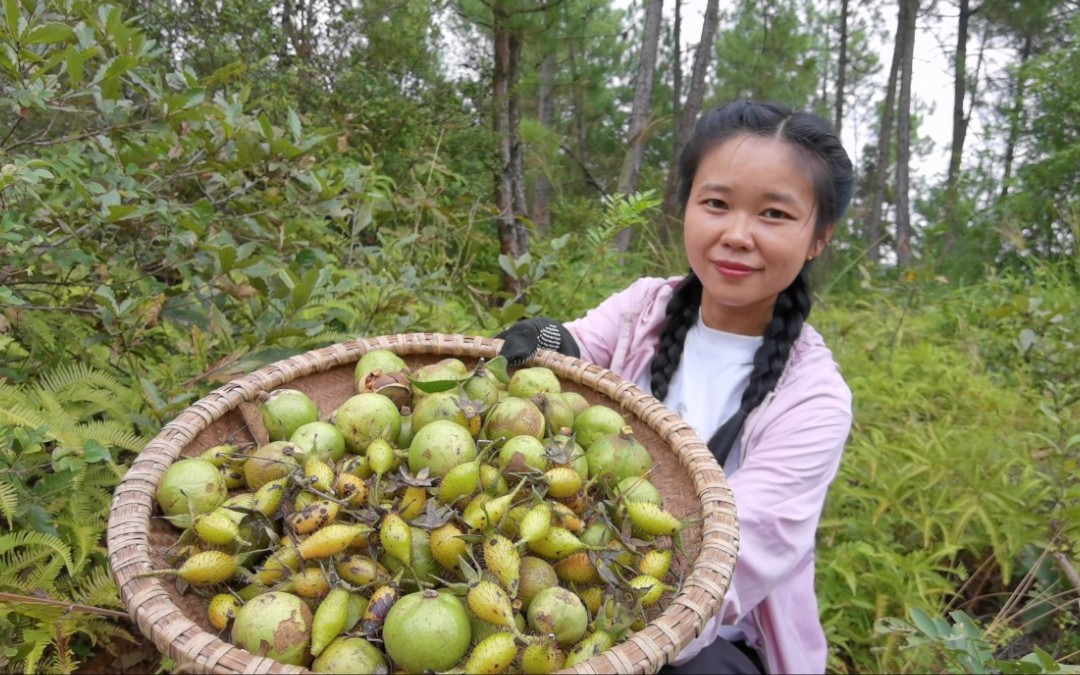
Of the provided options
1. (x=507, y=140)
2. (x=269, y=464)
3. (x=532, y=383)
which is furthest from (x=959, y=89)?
(x=269, y=464)

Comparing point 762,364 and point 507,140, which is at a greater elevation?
point 507,140

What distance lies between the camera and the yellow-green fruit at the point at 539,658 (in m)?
1.21

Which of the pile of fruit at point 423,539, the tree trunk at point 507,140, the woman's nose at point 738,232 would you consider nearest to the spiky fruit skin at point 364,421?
the pile of fruit at point 423,539

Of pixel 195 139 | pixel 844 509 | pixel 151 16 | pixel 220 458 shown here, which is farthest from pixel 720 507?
pixel 151 16

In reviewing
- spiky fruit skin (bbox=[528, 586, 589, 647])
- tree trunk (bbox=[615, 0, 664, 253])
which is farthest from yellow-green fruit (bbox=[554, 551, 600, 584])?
tree trunk (bbox=[615, 0, 664, 253])

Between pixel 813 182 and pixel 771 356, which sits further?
pixel 771 356

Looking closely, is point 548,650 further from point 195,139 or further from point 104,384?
point 195,139

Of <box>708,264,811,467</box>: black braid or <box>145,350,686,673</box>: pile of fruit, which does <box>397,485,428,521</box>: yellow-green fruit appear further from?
<box>708,264,811,467</box>: black braid

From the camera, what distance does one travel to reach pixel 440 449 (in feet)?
5.12

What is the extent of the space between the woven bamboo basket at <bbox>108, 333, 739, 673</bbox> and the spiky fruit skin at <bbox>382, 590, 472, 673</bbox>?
0.57 feet

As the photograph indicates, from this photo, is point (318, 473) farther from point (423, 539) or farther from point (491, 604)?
point (491, 604)

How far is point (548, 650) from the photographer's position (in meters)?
1.23

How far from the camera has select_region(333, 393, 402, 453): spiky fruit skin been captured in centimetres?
171

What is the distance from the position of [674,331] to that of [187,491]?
1.58 meters
